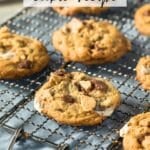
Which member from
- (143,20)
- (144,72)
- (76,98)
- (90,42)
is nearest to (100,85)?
(76,98)

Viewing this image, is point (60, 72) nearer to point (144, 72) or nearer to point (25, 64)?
point (25, 64)

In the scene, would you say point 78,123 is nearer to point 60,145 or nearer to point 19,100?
point 60,145

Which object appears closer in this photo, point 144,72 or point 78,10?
point 144,72

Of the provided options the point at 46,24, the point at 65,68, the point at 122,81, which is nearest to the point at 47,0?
the point at 46,24

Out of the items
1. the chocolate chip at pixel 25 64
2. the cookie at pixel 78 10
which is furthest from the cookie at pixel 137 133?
the cookie at pixel 78 10

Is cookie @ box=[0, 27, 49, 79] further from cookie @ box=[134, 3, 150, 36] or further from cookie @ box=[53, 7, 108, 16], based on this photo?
cookie @ box=[134, 3, 150, 36]

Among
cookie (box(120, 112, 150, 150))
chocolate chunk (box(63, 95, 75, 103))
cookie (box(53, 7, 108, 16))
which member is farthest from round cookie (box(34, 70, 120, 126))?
cookie (box(53, 7, 108, 16))
